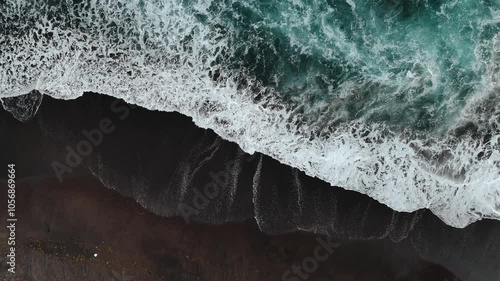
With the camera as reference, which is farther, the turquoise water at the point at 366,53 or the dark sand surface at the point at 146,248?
the dark sand surface at the point at 146,248

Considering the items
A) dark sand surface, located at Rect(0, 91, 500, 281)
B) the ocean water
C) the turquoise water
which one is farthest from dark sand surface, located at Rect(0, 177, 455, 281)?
the turquoise water

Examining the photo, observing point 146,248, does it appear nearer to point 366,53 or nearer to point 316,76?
point 316,76

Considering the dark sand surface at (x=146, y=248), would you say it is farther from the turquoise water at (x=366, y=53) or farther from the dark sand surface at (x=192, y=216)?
the turquoise water at (x=366, y=53)

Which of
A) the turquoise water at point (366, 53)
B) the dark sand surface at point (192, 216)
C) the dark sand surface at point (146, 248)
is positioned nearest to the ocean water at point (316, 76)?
the turquoise water at point (366, 53)

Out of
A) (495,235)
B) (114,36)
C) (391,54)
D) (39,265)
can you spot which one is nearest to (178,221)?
(39,265)

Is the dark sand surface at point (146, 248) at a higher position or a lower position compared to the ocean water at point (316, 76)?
lower

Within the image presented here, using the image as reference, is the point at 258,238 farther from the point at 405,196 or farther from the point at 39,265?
the point at 39,265

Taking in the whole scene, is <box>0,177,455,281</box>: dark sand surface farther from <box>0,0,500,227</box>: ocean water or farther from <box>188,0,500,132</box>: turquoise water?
<box>188,0,500,132</box>: turquoise water
